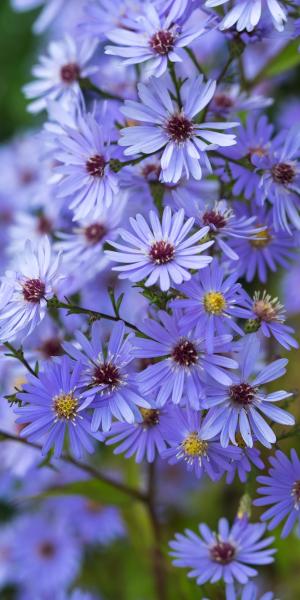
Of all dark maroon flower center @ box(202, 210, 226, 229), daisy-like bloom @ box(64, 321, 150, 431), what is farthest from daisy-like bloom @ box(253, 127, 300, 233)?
daisy-like bloom @ box(64, 321, 150, 431)

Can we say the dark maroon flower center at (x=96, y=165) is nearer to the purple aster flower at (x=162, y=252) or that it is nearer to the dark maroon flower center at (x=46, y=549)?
the purple aster flower at (x=162, y=252)

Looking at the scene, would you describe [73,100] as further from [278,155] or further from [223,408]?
[223,408]

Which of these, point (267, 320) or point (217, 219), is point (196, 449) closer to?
point (267, 320)

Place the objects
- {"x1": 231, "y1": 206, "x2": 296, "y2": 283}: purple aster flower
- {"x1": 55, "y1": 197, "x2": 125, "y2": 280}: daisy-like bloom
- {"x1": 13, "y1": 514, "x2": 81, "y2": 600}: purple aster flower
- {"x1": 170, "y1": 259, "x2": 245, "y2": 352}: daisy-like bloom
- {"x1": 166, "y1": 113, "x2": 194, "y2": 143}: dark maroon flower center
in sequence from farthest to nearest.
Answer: {"x1": 13, "y1": 514, "x2": 81, "y2": 600}: purple aster flower, {"x1": 55, "y1": 197, "x2": 125, "y2": 280}: daisy-like bloom, {"x1": 231, "y1": 206, "x2": 296, "y2": 283}: purple aster flower, {"x1": 166, "y1": 113, "x2": 194, "y2": 143}: dark maroon flower center, {"x1": 170, "y1": 259, "x2": 245, "y2": 352}: daisy-like bloom

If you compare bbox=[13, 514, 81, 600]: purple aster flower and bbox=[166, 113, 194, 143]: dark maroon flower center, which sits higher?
bbox=[166, 113, 194, 143]: dark maroon flower center

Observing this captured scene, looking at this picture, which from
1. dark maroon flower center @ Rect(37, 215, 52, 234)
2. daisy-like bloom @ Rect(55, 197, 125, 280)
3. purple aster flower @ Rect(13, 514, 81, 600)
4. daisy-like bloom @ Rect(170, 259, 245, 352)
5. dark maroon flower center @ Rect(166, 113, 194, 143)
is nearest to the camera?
daisy-like bloom @ Rect(170, 259, 245, 352)

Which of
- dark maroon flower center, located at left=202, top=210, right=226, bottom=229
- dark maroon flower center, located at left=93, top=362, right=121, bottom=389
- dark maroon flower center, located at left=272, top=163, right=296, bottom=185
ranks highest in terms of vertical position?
dark maroon flower center, located at left=272, top=163, right=296, bottom=185

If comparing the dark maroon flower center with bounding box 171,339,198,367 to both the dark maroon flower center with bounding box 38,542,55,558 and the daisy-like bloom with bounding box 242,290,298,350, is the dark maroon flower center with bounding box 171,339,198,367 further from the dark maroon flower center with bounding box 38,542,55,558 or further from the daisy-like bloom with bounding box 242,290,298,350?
the dark maroon flower center with bounding box 38,542,55,558

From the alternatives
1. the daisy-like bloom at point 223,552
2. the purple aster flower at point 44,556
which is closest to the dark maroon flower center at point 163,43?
the daisy-like bloom at point 223,552
